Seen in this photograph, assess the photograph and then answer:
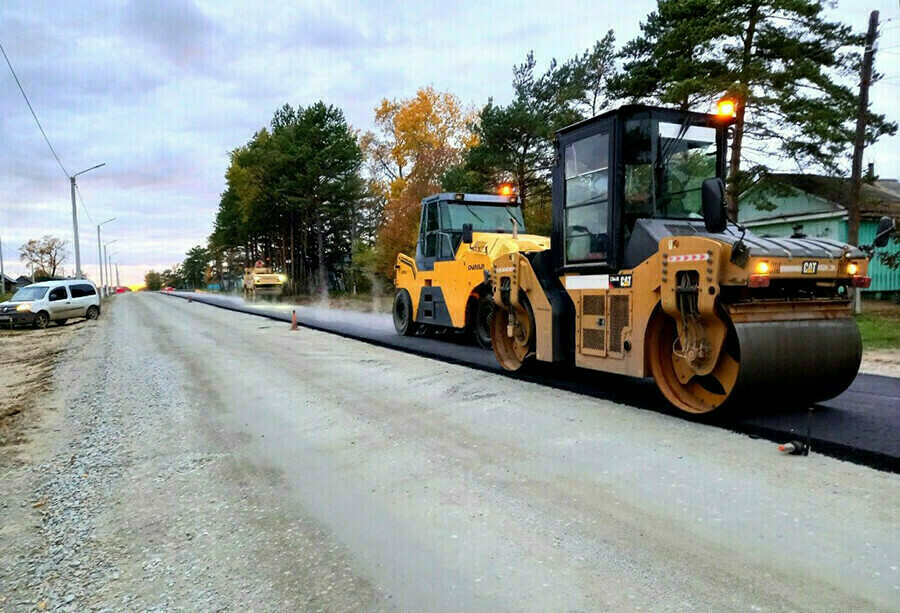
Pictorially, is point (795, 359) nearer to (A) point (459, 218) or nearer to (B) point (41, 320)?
(A) point (459, 218)

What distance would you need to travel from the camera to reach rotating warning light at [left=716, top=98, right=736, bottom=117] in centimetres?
637

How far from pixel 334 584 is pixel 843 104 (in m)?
19.5

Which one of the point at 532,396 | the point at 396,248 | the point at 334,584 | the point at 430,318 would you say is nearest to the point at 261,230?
the point at 396,248

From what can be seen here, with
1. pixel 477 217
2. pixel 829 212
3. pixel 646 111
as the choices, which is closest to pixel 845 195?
pixel 829 212

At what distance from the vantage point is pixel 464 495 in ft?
13.5

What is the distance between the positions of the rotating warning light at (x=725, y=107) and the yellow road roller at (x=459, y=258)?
447 centimetres

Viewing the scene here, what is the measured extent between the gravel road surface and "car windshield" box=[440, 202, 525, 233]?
244 inches

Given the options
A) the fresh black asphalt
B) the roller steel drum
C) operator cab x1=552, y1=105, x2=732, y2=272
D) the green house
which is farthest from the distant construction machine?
the roller steel drum

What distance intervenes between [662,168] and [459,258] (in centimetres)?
571

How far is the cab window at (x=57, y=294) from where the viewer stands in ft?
70.7

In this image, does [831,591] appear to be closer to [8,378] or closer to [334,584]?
[334,584]

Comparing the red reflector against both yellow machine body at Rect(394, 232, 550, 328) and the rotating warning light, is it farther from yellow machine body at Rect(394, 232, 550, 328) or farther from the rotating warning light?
yellow machine body at Rect(394, 232, 550, 328)

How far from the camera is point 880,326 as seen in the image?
45.3 feet

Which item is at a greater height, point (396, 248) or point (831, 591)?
point (396, 248)
